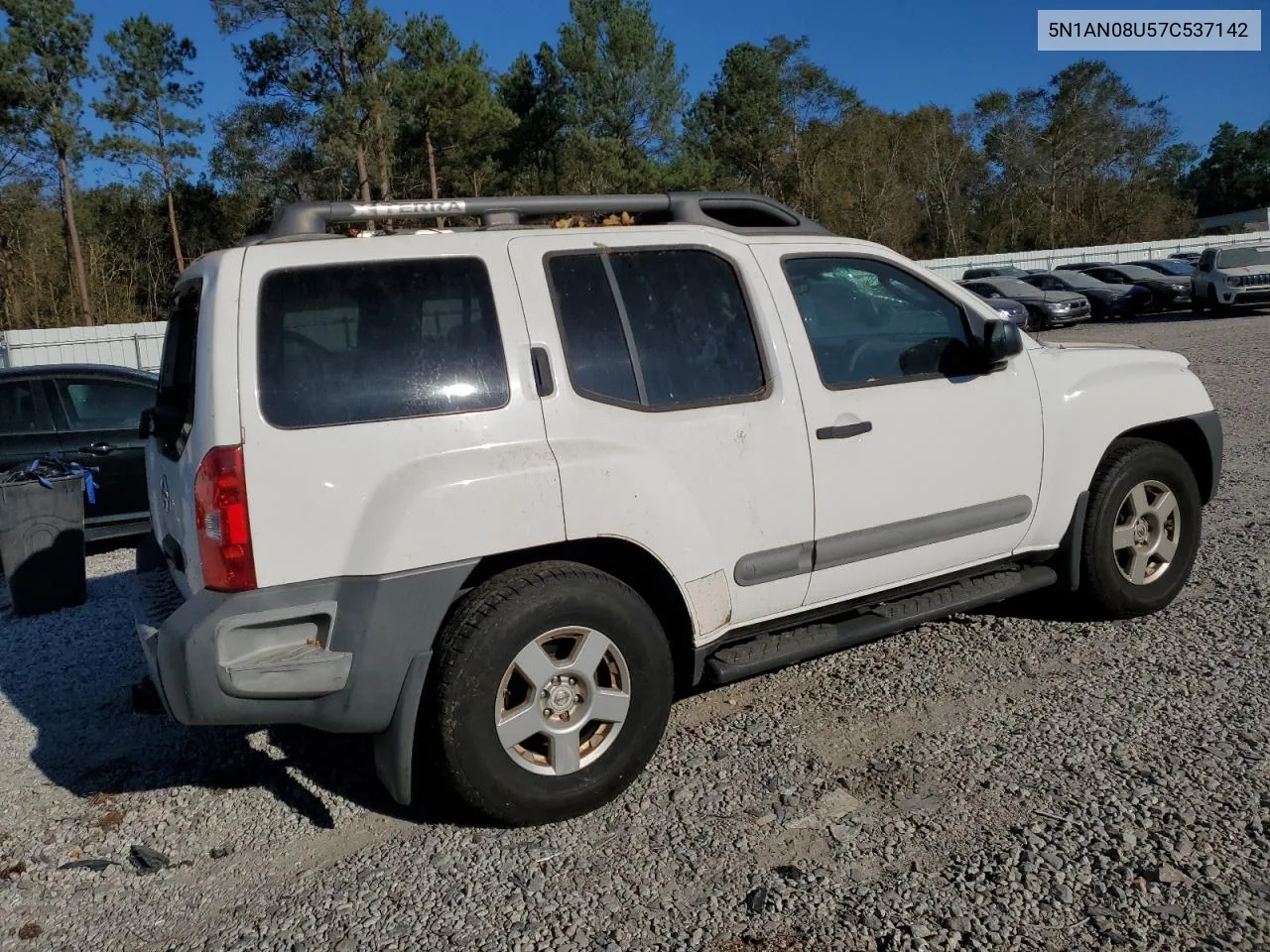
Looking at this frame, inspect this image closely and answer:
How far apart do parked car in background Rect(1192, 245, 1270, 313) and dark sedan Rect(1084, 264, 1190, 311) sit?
2486mm

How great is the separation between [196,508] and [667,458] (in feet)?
4.86

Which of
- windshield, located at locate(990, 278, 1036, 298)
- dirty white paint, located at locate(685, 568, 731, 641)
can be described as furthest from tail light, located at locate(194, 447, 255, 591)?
windshield, located at locate(990, 278, 1036, 298)

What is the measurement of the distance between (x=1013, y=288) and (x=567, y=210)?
26985mm

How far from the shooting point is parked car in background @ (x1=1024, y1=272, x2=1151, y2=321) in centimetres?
2888

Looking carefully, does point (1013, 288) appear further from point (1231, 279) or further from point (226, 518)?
point (226, 518)

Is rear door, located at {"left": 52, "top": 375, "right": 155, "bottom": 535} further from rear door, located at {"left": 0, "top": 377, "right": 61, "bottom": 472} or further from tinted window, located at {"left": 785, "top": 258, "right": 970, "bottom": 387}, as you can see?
tinted window, located at {"left": 785, "top": 258, "right": 970, "bottom": 387}

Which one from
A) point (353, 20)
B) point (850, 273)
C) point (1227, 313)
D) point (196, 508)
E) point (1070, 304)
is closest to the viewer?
point (196, 508)

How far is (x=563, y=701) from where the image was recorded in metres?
3.53

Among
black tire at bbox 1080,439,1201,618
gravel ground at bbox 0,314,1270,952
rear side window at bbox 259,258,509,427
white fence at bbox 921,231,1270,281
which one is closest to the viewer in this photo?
gravel ground at bbox 0,314,1270,952

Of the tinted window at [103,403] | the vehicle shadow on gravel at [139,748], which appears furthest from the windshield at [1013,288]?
the vehicle shadow on gravel at [139,748]

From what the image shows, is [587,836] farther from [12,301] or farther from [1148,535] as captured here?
[12,301]

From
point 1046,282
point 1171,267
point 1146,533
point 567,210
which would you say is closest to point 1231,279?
point 1046,282

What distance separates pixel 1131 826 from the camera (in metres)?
3.28

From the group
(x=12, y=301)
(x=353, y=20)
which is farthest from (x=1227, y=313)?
(x=12, y=301)
